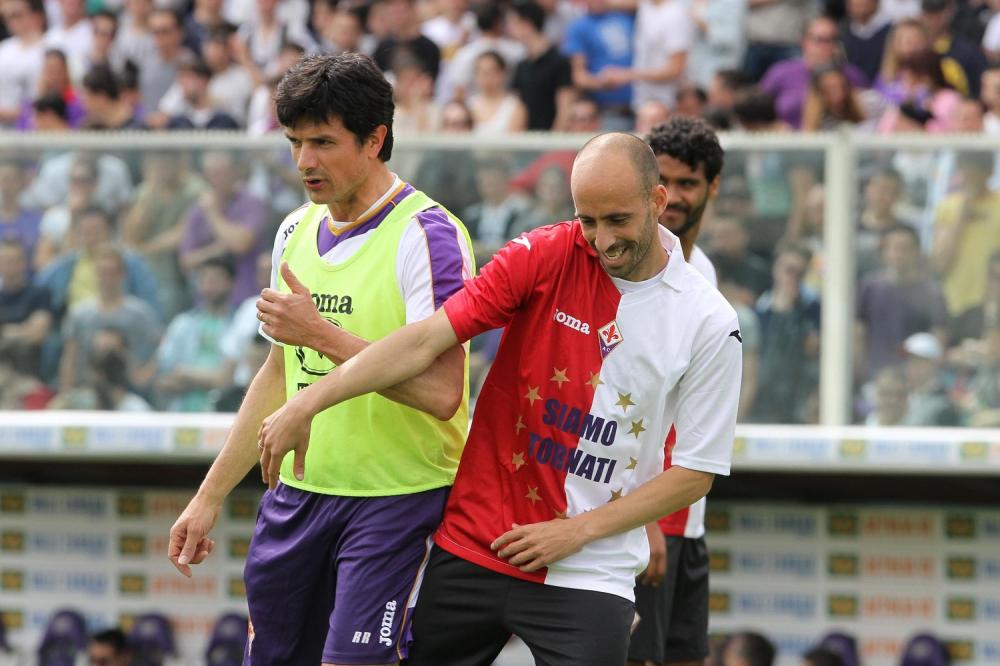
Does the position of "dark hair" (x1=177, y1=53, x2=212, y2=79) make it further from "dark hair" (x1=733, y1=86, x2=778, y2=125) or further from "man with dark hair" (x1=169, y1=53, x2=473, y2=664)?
"man with dark hair" (x1=169, y1=53, x2=473, y2=664)

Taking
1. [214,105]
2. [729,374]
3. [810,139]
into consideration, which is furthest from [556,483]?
[214,105]

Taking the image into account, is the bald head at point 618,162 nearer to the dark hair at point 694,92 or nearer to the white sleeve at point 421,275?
the white sleeve at point 421,275

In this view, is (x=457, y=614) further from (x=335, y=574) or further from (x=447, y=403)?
(x=447, y=403)

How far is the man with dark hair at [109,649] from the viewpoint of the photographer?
876cm

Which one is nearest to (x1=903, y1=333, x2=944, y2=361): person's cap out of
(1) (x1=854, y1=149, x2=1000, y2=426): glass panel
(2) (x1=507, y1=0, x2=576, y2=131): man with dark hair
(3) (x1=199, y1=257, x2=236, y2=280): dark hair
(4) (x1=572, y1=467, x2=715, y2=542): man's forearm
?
(1) (x1=854, y1=149, x2=1000, y2=426): glass panel

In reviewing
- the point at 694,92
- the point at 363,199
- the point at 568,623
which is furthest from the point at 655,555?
the point at 694,92

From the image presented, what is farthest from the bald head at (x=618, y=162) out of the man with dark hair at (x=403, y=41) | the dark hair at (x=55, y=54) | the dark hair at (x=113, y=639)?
the dark hair at (x=55, y=54)

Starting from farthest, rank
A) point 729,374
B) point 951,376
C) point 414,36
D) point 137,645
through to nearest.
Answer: point 414,36 → point 137,645 → point 951,376 → point 729,374

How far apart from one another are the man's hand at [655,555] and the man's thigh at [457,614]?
32.8 inches

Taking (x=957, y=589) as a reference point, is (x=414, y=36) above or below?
above

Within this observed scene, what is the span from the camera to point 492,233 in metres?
7.81

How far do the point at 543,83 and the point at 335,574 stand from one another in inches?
254

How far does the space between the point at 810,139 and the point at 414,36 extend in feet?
12.4

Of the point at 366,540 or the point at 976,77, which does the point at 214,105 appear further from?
the point at 366,540
